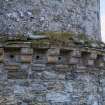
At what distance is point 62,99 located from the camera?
24.4 ft

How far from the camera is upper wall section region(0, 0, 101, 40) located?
756 centimetres

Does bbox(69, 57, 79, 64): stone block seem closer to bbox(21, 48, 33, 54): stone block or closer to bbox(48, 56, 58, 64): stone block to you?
bbox(48, 56, 58, 64): stone block

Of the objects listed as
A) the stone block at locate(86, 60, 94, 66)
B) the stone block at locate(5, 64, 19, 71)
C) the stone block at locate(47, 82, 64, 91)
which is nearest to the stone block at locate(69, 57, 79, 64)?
the stone block at locate(86, 60, 94, 66)

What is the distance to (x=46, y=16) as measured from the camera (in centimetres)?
779

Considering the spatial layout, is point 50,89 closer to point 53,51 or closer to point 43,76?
point 43,76

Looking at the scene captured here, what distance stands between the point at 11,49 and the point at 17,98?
1.03m

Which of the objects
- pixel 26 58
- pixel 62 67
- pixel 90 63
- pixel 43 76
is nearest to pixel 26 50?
pixel 26 58

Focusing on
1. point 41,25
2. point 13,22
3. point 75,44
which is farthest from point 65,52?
point 13,22

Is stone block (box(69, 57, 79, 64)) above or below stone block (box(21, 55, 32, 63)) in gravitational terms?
below

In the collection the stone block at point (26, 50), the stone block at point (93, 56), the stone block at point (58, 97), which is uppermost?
the stone block at point (26, 50)

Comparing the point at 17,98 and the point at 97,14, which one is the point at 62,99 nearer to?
the point at 17,98

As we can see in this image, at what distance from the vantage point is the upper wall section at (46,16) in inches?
298

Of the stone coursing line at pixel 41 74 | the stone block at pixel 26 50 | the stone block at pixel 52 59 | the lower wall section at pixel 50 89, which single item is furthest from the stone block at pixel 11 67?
the stone block at pixel 52 59

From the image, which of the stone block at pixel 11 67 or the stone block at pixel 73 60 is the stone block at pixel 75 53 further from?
the stone block at pixel 11 67
